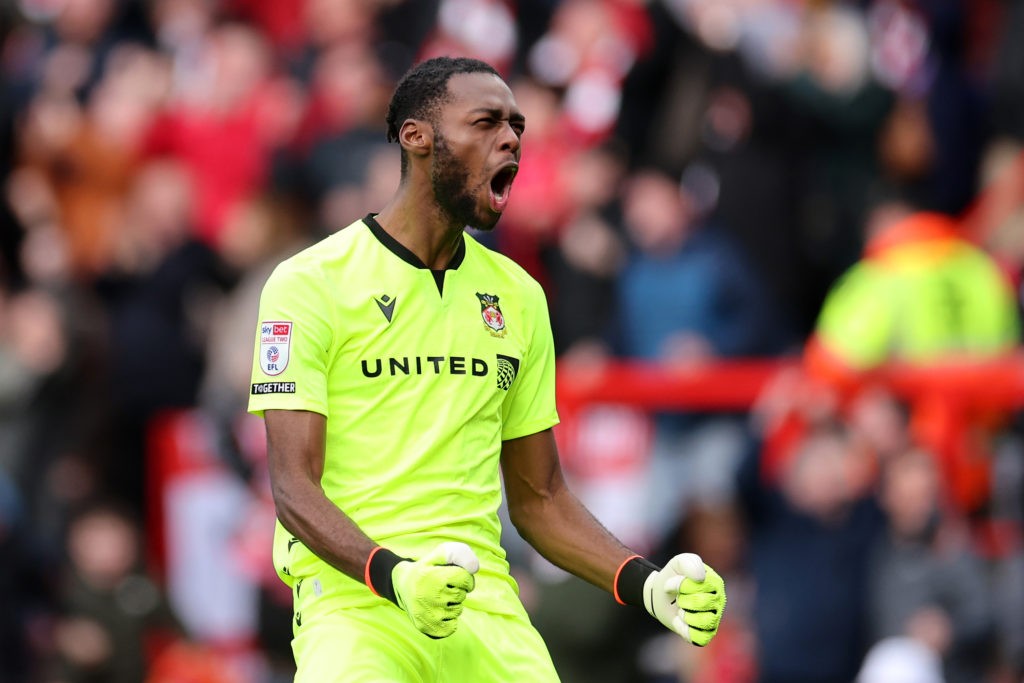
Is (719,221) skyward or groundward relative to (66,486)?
skyward

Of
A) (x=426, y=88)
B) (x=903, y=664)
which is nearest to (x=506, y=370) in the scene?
(x=426, y=88)

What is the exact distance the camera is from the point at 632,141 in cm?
1229

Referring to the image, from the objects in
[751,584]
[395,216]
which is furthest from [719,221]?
[395,216]

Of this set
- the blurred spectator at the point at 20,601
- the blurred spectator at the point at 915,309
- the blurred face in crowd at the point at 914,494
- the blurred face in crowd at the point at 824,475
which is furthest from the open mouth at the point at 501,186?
the blurred spectator at the point at 20,601

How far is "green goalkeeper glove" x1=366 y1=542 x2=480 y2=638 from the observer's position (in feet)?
15.6

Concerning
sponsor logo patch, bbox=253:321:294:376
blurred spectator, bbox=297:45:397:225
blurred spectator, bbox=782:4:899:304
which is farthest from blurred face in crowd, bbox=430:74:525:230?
blurred spectator, bbox=297:45:397:225

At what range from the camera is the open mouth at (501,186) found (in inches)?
211

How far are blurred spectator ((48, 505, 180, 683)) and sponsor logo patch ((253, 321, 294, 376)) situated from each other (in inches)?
258

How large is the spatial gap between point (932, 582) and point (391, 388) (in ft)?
14.9

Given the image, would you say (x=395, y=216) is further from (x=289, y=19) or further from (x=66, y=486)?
(x=289, y=19)

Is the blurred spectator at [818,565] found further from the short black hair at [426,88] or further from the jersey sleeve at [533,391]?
the short black hair at [426,88]

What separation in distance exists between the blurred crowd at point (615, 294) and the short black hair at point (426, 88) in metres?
4.45

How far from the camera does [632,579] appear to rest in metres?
5.45

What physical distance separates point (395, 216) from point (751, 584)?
4834 millimetres
